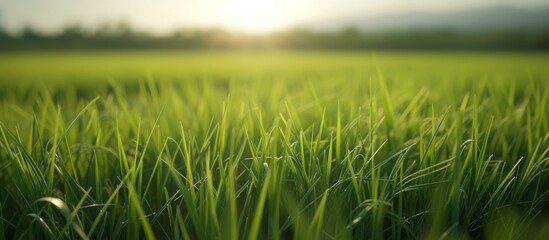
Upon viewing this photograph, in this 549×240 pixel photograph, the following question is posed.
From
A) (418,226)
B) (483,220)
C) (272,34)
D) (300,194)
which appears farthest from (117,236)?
(272,34)

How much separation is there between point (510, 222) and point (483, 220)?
0.06 m

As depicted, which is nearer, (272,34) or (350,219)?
(350,219)

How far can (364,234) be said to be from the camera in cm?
71

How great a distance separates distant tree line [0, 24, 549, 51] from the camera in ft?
51.7

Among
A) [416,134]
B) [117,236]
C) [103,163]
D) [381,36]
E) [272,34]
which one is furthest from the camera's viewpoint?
[381,36]

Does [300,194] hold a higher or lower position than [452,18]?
higher

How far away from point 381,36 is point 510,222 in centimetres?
1760

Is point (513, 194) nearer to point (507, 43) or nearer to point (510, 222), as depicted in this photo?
point (510, 222)

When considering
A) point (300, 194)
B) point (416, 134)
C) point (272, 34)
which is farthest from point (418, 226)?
point (272, 34)

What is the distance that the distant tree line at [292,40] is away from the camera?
1576cm

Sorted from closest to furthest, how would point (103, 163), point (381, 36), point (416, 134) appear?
point (103, 163) < point (416, 134) < point (381, 36)

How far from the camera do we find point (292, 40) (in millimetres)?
16500

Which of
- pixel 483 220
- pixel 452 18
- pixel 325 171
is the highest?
pixel 325 171

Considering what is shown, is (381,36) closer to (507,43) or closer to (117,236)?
(507,43)
